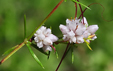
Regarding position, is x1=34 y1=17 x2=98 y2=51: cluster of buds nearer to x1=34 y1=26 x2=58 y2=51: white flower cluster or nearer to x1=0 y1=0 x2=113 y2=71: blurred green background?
x1=34 y1=26 x2=58 y2=51: white flower cluster

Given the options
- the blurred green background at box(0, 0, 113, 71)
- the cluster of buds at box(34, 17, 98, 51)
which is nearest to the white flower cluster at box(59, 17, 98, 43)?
the cluster of buds at box(34, 17, 98, 51)

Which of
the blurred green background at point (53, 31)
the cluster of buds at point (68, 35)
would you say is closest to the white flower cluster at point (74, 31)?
the cluster of buds at point (68, 35)

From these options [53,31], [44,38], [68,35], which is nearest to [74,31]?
[68,35]

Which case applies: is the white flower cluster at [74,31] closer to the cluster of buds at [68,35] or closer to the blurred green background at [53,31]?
the cluster of buds at [68,35]

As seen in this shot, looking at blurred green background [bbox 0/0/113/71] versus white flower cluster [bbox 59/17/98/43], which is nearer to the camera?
white flower cluster [bbox 59/17/98/43]

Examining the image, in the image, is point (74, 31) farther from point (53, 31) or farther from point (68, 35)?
point (53, 31)

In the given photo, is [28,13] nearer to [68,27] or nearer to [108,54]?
[108,54]

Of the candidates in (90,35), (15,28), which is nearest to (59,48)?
(15,28)
